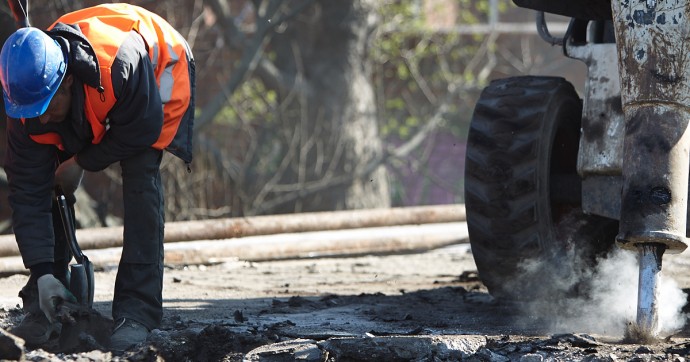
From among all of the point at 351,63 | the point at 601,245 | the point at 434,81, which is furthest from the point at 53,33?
the point at 434,81

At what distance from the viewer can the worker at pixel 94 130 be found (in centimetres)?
427

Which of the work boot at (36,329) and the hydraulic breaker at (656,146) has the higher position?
the hydraulic breaker at (656,146)

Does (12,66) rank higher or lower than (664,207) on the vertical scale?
higher

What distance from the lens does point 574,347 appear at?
4352 mm

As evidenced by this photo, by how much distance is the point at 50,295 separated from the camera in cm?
434

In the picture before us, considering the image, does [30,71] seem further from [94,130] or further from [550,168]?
[550,168]

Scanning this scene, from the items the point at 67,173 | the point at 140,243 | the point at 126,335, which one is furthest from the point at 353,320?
the point at 67,173

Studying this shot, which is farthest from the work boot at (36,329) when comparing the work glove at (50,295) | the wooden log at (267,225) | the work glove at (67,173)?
the wooden log at (267,225)

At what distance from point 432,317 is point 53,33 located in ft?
7.91

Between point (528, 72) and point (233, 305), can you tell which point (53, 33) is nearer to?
point (233, 305)

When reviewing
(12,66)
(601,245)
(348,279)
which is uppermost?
(12,66)

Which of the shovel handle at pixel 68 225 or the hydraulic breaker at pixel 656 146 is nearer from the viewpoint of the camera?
the hydraulic breaker at pixel 656 146

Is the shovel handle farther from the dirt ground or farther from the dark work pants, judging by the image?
the dirt ground

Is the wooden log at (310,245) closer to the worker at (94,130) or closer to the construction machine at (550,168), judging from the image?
the worker at (94,130)
